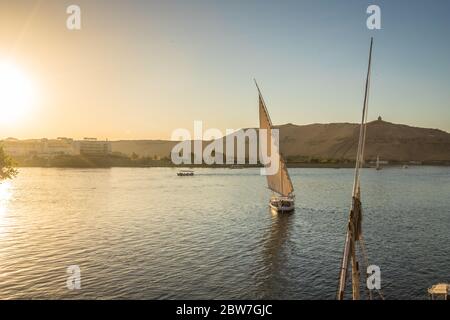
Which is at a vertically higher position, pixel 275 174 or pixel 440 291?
pixel 275 174

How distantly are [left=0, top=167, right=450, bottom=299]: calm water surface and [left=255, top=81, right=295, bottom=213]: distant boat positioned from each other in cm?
229

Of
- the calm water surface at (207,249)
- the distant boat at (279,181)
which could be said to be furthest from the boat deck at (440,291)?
the distant boat at (279,181)

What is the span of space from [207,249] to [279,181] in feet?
77.8

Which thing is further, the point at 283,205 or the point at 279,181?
the point at 283,205

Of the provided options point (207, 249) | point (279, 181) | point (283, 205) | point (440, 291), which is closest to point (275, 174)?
point (279, 181)

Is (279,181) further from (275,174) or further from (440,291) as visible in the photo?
(440,291)

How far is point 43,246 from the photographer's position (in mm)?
43344

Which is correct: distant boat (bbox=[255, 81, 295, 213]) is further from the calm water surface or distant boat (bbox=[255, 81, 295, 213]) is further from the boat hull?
the calm water surface

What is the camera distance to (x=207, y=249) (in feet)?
135

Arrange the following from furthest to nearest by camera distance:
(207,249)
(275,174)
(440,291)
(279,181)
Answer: (279,181) < (275,174) < (207,249) < (440,291)

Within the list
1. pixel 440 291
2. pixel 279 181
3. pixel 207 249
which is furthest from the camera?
pixel 279 181
